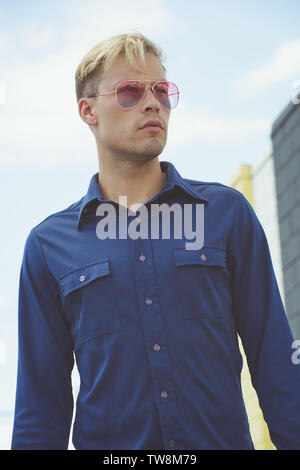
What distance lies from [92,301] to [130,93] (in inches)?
33.3

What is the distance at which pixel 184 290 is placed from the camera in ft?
7.55

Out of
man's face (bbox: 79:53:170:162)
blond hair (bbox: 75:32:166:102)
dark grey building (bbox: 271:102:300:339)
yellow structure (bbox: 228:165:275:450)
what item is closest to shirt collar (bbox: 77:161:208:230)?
man's face (bbox: 79:53:170:162)

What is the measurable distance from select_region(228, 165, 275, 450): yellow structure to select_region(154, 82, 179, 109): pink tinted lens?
7.18 meters

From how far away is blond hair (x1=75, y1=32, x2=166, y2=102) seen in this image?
2.60m

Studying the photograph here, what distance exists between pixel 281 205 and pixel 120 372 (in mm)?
6540

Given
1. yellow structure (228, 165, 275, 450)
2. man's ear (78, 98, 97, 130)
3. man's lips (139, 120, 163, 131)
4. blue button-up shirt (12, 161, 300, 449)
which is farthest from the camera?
yellow structure (228, 165, 275, 450)

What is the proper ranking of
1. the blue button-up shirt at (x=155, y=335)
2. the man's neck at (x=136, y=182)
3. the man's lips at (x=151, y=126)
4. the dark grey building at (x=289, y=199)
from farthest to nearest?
the dark grey building at (x=289, y=199)
the man's neck at (x=136, y=182)
the man's lips at (x=151, y=126)
the blue button-up shirt at (x=155, y=335)

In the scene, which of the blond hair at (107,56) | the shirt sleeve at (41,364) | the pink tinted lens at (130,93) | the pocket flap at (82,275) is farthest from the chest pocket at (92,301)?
the blond hair at (107,56)

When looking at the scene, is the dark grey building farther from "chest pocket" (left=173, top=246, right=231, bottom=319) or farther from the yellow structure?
"chest pocket" (left=173, top=246, right=231, bottom=319)

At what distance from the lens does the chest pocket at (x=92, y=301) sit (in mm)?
2307

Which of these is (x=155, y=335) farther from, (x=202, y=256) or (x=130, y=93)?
(x=130, y=93)

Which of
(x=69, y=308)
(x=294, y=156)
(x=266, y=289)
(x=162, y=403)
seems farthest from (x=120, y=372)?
(x=294, y=156)

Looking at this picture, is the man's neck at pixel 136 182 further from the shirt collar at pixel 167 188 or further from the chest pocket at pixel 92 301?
the chest pocket at pixel 92 301
